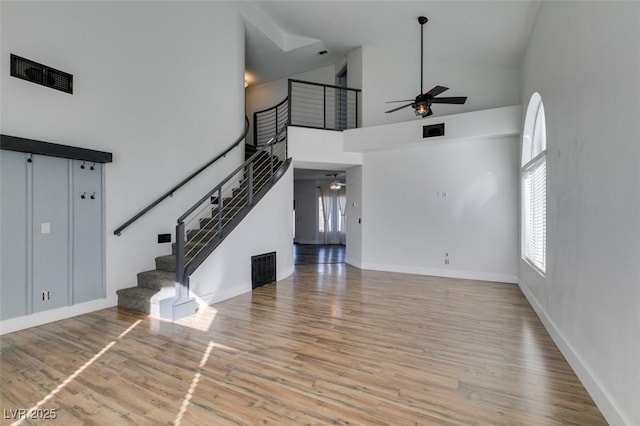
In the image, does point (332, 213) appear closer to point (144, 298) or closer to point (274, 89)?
point (274, 89)

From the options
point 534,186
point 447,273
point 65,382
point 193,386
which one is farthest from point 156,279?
point 534,186

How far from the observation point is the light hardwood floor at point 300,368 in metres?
2.16

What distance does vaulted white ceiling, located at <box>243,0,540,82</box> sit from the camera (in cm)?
518

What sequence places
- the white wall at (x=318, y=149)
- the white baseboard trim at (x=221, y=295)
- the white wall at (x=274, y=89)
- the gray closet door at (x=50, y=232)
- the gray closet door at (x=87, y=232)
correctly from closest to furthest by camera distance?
the gray closet door at (x=50, y=232), the gray closet door at (x=87, y=232), the white baseboard trim at (x=221, y=295), the white wall at (x=318, y=149), the white wall at (x=274, y=89)

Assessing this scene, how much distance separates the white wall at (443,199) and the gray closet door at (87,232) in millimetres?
4998

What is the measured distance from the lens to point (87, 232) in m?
4.20

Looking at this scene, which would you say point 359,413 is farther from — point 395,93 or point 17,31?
point 395,93

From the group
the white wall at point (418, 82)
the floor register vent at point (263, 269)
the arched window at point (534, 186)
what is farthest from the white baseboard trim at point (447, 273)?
the white wall at point (418, 82)

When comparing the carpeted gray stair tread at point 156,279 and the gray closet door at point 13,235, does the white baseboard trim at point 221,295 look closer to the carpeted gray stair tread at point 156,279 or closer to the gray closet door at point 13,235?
the carpeted gray stair tread at point 156,279

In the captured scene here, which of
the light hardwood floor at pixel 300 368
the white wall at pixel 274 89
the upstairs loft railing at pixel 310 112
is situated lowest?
the light hardwood floor at pixel 300 368

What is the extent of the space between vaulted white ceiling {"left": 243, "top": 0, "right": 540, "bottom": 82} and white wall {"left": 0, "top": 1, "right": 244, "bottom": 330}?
4.25ft

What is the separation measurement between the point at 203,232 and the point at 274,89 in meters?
6.46

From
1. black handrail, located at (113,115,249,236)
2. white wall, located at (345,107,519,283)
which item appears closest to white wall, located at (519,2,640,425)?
white wall, located at (345,107,519,283)

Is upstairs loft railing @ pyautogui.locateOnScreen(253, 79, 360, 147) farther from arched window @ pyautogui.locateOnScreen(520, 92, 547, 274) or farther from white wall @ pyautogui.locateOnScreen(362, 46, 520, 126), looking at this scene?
arched window @ pyautogui.locateOnScreen(520, 92, 547, 274)
